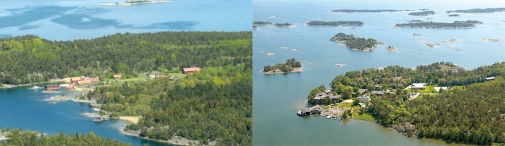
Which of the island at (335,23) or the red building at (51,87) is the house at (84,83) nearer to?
the red building at (51,87)

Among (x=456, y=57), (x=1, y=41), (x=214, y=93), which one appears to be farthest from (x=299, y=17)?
(x=214, y=93)

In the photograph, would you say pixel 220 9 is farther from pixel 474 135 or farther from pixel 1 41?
pixel 474 135

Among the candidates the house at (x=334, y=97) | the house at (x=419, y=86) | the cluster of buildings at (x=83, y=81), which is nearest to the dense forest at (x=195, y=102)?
the cluster of buildings at (x=83, y=81)

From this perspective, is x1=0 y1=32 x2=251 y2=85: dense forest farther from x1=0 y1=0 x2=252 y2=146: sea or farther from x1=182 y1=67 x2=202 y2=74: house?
x1=0 y1=0 x2=252 y2=146: sea

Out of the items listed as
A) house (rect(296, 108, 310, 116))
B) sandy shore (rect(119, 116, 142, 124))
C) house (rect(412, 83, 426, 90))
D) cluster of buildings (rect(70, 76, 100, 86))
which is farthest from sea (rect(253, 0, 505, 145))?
cluster of buildings (rect(70, 76, 100, 86))

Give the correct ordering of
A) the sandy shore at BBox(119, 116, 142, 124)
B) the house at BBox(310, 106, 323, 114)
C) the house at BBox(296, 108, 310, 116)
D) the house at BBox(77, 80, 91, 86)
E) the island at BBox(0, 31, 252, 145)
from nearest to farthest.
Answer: the island at BBox(0, 31, 252, 145), the sandy shore at BBox(119, 116, 142, 124), the house at BBox(296, 108, 310, 116), the house at BBox(310, 106, 323, 114), the house at BBox(77, 80, 91, 86)
